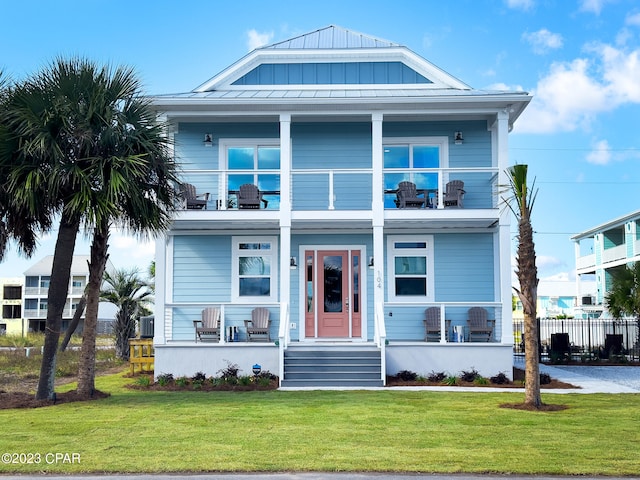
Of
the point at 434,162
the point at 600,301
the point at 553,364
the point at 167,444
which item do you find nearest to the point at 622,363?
the point at 553,364

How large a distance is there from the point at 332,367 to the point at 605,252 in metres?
32.2

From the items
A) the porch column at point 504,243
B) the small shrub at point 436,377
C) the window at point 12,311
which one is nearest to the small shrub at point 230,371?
the small shrub at point 436,377

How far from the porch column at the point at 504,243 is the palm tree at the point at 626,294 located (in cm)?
888

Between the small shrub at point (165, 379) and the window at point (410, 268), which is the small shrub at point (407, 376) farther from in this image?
the small shrub at point (165, 379)

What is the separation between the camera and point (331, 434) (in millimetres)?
8961

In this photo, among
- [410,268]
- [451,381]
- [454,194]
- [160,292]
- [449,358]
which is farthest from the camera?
[410,268]

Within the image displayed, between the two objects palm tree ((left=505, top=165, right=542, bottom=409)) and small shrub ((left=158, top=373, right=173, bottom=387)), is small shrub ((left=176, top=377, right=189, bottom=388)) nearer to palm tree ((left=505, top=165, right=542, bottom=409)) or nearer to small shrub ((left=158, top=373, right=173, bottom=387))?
small shrub ((left=158, top=373, right=173, bottom=387))

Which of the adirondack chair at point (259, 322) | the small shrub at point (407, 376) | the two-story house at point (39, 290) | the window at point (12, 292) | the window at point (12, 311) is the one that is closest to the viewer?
the small shrub at point (407, 376)

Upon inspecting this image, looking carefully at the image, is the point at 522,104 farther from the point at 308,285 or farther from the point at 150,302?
the point at 150,302

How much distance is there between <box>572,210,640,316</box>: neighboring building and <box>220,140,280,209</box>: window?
24.4m

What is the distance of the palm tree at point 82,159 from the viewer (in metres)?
11.8

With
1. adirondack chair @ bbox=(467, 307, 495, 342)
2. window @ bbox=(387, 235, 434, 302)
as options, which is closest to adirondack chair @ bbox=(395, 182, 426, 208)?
window @ bbox=(387, 235, 434, 302)

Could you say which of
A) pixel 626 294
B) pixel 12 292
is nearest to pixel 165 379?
pixel 626 294

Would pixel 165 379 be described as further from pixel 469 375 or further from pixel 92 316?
pixel 469 375
